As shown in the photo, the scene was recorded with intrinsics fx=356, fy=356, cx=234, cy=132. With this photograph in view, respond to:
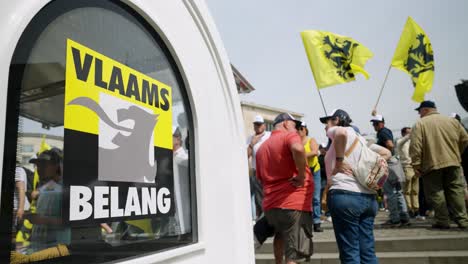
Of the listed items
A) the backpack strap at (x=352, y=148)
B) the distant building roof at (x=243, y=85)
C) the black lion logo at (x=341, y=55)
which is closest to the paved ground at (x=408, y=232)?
the backpack strap at (x=352, y=148)

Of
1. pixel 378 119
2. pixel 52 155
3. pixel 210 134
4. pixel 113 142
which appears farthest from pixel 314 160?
pixel 52 155

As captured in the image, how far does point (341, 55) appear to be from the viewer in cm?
641

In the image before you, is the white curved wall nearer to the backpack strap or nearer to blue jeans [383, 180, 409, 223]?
the backpack strap

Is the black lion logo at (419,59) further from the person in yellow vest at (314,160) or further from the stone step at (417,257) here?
the stone step at (417,257)

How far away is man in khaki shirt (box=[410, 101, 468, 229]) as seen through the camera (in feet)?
15.2

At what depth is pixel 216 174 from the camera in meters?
1.32

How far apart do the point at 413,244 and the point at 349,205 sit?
215 centimetres

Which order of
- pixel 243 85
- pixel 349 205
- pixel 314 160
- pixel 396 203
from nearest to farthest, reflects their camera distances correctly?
pixel 349 205 < pixel 314 160 < pixel 396 203 < pixel 243 85

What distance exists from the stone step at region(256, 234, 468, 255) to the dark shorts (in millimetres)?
1796

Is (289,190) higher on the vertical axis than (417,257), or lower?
higher

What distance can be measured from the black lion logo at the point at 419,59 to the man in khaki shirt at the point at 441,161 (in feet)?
6.25

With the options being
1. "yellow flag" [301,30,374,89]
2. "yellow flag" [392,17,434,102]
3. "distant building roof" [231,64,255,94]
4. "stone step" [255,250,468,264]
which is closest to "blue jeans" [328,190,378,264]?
"stone step" [255,250,468,264]

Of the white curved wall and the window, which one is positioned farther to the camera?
the white curved wall

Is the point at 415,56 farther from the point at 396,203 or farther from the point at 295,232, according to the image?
the point at 295,232
